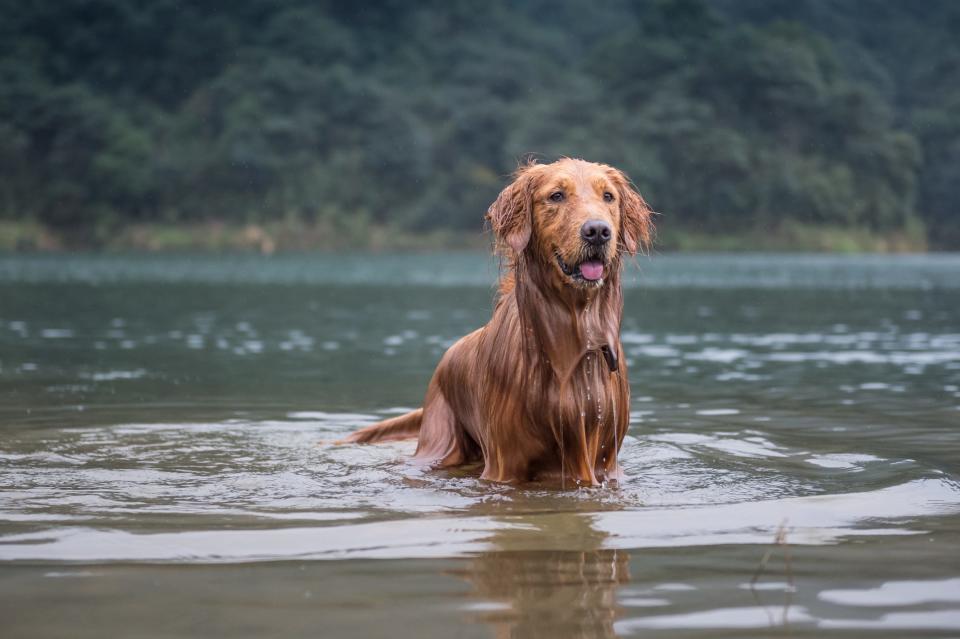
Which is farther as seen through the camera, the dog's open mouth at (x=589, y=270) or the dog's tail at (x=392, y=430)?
the dog's tail at (x=392, y=430)

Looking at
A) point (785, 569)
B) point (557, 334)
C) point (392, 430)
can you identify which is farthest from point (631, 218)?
point (392, 430)

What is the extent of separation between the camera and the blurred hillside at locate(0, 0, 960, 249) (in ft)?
309

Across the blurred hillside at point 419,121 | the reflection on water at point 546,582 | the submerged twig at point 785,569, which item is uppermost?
the blurred hillside at point 419,121

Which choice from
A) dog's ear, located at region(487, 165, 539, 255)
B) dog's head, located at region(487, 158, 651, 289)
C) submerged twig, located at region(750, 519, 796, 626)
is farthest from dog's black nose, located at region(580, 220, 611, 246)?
submerged twig, located at region(750, 519, 796, 626)

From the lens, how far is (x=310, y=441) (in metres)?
9.29

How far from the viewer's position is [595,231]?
20.6ft

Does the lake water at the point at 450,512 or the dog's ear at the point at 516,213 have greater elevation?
the dog's ear at the point at 516,213

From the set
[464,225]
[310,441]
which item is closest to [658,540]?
[310,441]

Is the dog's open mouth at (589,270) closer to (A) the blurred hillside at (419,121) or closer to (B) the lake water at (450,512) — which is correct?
(B) the lake water at (450,512)

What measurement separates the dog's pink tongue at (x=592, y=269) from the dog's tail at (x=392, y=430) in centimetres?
286

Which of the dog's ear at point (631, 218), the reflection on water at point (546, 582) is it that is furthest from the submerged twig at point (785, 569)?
the dog's ear at point (631, 218)

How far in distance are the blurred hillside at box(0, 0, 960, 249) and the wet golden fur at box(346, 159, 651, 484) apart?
269 feet

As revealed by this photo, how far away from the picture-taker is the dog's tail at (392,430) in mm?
8945

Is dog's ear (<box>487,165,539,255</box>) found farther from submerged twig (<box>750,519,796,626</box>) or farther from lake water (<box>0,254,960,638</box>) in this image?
submerged twig (<box>750,519,796,626</box>)
